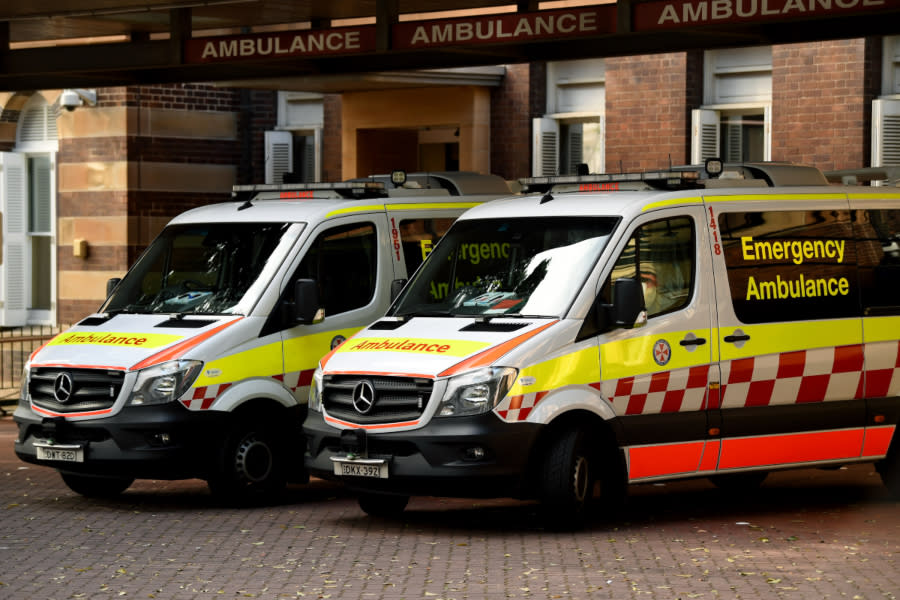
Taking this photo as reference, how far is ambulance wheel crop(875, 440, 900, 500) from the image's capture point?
480 inches

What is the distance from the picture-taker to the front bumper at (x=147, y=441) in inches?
455

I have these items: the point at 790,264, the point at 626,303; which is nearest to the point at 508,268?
the point at 626,303

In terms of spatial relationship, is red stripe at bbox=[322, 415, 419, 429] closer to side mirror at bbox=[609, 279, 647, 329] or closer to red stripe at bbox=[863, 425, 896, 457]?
side mirror at bbox=[609, 279, 647, 329]

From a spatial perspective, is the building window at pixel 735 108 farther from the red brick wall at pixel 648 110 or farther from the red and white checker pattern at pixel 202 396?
the red and white checker pattern at pixel 202 396

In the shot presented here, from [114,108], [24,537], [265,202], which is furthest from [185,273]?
[114,108]

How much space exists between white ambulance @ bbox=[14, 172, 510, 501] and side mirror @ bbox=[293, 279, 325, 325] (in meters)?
0.01

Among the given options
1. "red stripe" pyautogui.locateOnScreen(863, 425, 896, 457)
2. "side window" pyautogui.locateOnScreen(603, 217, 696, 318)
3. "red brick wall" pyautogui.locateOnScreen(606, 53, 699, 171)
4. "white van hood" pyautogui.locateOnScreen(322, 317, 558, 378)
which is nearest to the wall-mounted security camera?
"red brick wall" pyautogui.locateOnScreen(606, 53, 699, 171)

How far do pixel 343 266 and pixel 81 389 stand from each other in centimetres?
210

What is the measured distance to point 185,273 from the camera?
41.7 feet

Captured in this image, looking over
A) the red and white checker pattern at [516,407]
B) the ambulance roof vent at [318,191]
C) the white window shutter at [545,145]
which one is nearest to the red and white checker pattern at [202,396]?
the ambulance roof vent at [318,191]

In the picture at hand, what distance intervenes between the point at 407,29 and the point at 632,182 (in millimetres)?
4010

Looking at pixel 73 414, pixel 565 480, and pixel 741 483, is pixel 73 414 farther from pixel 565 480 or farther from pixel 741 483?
pixel 741 483

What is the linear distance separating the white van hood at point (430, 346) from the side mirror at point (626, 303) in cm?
40

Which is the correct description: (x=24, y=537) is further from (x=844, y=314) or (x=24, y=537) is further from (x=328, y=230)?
(x=844, y=314)
